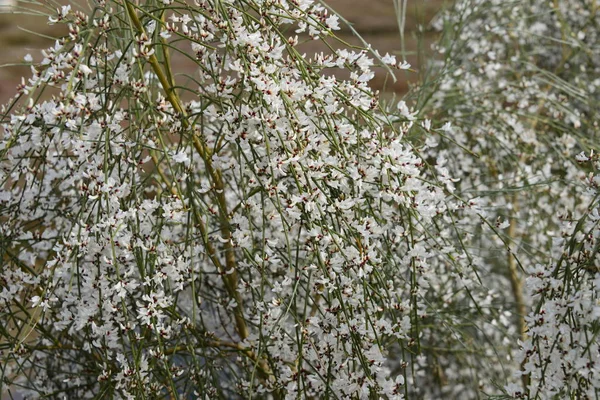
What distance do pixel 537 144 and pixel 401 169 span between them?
3.64 feet

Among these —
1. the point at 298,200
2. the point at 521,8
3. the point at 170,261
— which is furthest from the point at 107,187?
the point at 521,8

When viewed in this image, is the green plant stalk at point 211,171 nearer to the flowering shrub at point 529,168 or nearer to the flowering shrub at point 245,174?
the flowering shrub at point 245,174

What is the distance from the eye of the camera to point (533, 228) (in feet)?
6.70

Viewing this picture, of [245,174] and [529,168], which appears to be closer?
[245,174]

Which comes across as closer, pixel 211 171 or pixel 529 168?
pixel 211 171

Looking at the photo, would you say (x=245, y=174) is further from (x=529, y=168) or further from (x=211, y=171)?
(x=529, y=168)

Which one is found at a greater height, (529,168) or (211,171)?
(529,168)

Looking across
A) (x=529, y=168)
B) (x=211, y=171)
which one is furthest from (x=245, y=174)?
(x=529, y=168)

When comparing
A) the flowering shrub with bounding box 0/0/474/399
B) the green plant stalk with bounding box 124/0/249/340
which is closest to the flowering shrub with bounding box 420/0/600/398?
the flowering shrub with bounding box 0/0/474/399

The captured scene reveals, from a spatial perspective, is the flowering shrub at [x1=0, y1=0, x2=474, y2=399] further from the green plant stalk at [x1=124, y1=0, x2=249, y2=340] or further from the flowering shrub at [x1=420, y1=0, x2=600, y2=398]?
the flowering shrub at [x1=420, y1=0, x2=600, y2=398]

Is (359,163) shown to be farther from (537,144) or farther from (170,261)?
(537,144)

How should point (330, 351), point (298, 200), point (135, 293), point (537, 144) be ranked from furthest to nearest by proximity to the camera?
point (537, 144), point (135, 293), point (330, 351), point (298, 200)

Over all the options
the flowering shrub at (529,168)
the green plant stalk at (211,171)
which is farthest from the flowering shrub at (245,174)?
the flowering shrub at (529,168)

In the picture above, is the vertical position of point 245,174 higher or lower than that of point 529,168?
lower
